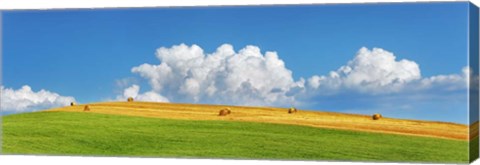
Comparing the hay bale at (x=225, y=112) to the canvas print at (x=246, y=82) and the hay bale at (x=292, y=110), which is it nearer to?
the canvas print at (x=246, y=82)

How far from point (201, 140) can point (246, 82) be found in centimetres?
113

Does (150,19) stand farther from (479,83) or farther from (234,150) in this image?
(479,83)

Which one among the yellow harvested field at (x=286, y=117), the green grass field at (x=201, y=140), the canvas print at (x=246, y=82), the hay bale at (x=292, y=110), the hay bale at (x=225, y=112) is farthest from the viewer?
the hay bale at (x=225, y=112)

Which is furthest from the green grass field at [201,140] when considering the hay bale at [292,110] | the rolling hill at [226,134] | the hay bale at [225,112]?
the hay bale at [292,110]

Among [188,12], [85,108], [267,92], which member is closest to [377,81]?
[267,92]

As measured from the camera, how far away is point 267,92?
15.3m

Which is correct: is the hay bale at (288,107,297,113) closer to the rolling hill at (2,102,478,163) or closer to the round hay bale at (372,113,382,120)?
the rolling hill at (2,102,478,163)

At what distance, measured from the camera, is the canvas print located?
1447 cm

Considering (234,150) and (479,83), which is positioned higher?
(479,83)

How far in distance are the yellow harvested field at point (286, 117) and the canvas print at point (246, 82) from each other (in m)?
0.02

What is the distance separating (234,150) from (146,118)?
1621 mm

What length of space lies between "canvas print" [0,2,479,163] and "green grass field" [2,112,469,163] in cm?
2

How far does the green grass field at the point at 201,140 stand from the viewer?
1470 cm

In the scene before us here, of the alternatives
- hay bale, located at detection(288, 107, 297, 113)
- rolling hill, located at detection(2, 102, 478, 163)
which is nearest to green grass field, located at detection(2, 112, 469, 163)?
rolling hill, located at detection(2, 102, 478, 163)
